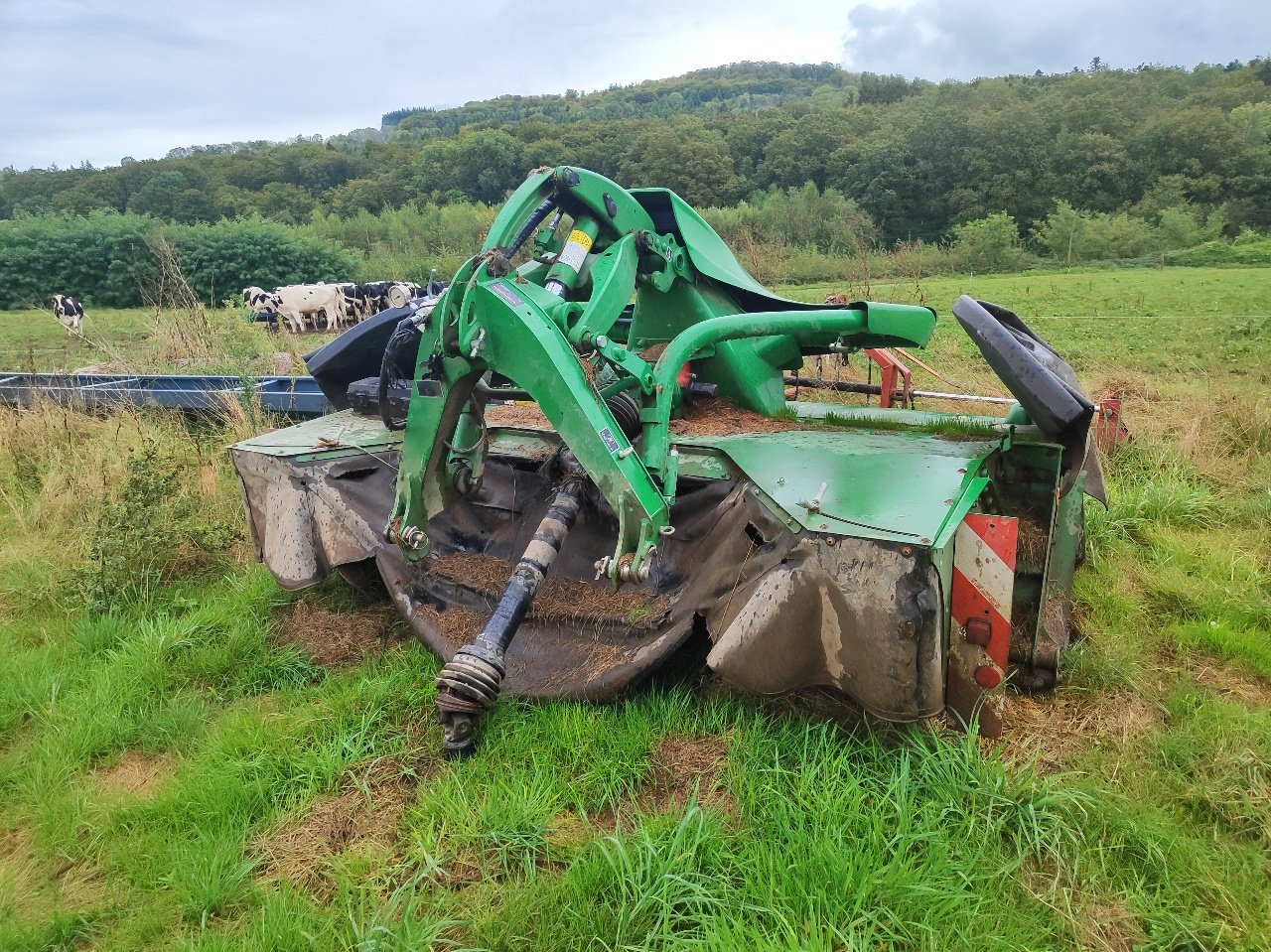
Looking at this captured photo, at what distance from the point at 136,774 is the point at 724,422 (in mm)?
2585

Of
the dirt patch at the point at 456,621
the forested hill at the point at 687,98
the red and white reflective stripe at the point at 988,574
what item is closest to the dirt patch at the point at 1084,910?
the red and white reflective stripe at the point at 988,574

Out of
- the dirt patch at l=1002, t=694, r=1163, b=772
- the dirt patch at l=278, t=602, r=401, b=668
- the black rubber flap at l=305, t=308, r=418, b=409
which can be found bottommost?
the dirt patch at l=1002, t=694, r=1163, b=772

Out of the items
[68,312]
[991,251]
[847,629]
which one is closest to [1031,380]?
[847,629]

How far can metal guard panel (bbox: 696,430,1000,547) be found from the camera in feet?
8.13

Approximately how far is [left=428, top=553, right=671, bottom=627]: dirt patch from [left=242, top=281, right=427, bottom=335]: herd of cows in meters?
13.2

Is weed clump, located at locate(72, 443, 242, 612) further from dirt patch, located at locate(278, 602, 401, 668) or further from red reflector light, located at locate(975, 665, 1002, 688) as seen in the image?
red reflector light, located at locate(975, 665, 1002, 688)

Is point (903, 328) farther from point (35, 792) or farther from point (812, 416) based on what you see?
point (35, 792)

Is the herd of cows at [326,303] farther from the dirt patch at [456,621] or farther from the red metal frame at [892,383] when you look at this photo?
the dirt patch at [456,621]

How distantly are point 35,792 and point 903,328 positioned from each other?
133 inches

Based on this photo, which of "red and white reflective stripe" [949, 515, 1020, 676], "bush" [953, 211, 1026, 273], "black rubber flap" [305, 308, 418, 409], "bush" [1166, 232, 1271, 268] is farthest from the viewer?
"bush" [953, 211, 1026, 273]

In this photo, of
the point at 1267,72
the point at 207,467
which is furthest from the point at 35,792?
the point at 1267,72

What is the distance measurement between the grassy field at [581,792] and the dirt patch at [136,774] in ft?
0.04

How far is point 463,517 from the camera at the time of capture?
12.4ft

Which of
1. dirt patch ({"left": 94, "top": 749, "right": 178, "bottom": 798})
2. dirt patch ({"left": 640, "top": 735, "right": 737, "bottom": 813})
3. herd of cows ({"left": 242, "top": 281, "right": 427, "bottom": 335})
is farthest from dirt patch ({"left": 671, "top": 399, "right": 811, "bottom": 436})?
herd of cows ({"left": 242, "top": 281, "right": 427, "bottom": 335})
